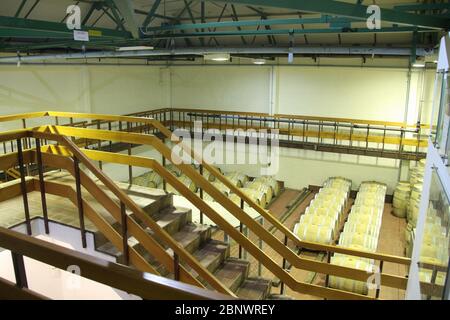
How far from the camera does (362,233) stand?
29.2 feet

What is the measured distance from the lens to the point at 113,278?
145 centimetres

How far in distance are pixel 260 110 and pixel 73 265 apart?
45.9ft

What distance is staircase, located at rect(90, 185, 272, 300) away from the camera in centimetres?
463

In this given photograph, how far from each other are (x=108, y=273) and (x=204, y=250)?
11.9ft

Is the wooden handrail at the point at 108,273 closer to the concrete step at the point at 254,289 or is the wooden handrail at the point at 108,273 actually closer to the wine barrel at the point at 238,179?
the concrete step at the point at 254,289

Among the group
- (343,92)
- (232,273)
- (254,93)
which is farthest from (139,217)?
(254,93)

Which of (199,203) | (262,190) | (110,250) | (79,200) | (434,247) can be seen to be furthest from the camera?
(262,190)

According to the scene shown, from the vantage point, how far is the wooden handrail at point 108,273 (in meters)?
1.29

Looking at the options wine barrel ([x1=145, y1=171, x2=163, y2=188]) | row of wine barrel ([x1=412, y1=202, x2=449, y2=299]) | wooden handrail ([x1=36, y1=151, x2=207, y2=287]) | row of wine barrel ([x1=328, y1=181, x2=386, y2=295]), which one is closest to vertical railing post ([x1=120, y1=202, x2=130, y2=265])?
wooden handrail ([x1=36, y1=151, x2=207, y2=287])

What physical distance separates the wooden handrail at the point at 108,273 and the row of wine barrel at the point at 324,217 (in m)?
7.82

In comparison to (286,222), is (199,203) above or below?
above

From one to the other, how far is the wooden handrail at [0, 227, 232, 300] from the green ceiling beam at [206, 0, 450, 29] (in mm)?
2351

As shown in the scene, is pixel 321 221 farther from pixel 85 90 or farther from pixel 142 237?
pixel 85 90

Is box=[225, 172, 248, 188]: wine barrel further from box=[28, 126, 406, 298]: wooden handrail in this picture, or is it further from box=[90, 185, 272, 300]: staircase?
box=[28, 126, 406, 298]: wooden handrail
